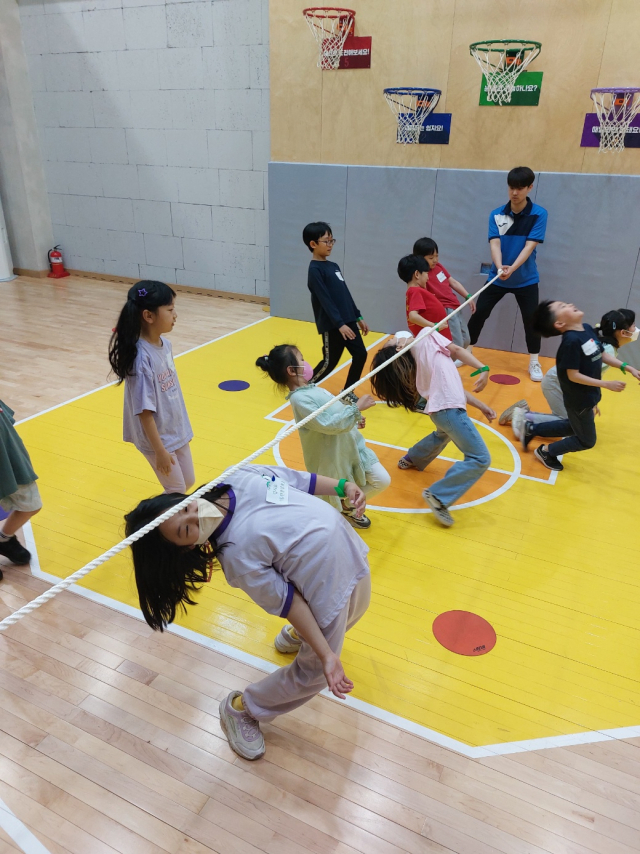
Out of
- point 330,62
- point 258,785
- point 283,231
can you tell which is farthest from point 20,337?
point 258,785

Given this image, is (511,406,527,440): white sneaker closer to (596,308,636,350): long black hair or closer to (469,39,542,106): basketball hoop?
(596,308,636,350): long black hair

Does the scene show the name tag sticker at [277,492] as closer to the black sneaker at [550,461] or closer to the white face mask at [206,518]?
the white face mask at [206,518]

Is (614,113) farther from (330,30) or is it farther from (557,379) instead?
(330,30)

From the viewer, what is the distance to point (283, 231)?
25.1 feet

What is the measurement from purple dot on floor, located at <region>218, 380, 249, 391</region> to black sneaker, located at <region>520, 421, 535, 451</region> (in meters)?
2.63

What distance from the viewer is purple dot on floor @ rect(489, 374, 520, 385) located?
6.09m

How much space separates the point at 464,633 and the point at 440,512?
3.18 ft

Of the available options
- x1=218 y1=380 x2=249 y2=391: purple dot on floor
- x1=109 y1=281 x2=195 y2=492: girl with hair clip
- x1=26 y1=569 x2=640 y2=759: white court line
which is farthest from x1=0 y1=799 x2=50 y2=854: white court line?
x1=218 y1=380 x2=249 y2=391: purple dot on floor

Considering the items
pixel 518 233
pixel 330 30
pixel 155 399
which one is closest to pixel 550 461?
pixel 518 233

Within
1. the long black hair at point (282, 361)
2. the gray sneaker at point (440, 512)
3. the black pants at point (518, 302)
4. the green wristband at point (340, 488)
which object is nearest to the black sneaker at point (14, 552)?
the long black hair at point (282, 361)

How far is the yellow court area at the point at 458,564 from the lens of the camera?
2.67 meters

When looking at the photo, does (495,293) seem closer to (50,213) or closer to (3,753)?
(3,753)

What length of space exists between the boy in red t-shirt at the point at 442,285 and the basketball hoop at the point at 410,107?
166 cm

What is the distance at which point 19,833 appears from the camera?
2.11 metres
